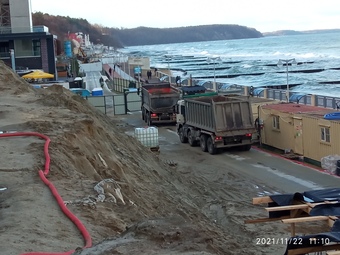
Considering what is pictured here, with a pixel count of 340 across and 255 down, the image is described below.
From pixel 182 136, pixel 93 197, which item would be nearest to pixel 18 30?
pixel 182 136

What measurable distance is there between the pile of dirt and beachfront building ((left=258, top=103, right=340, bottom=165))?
572cm

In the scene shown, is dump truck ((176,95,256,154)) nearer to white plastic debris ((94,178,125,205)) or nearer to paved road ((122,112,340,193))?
paved road ((122,112,340,193))

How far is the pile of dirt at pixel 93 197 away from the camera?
26.0 ft

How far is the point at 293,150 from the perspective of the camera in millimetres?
27172

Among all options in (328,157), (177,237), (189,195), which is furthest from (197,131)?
(177,237)

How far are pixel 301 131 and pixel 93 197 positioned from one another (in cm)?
1673

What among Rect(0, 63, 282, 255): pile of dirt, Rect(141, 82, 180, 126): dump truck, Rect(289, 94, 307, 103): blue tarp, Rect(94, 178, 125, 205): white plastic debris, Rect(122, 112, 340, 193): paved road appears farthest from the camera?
Rect(141, 82, 180, 126): dump truck

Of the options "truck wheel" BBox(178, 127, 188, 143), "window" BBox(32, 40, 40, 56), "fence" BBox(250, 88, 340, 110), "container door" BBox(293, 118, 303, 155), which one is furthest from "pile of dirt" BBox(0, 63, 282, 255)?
"window" BBox(32, 40, 40, 56)

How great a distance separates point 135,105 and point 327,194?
38388 millimetres

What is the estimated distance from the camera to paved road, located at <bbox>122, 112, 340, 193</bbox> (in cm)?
2166

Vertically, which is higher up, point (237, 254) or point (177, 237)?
point (177, 237)

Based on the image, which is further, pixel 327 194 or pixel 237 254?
pixel 237 254

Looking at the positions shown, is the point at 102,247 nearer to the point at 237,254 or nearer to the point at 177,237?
the point at 177,237

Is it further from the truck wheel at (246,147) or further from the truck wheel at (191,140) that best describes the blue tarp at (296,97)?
the truck wheel at (191,140)
